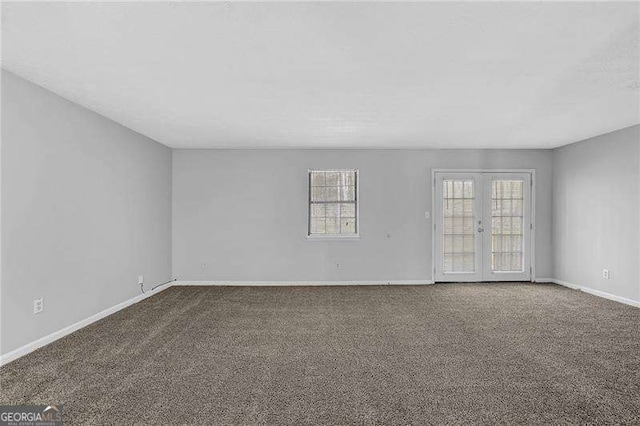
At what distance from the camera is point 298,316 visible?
13.7 feet

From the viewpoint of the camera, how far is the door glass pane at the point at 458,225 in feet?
20.0

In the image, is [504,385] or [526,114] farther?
[526,114]

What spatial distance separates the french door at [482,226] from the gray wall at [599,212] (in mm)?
542

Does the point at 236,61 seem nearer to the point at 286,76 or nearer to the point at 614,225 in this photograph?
the point at 286,76

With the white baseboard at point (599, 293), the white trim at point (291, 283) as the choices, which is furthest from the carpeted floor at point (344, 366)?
the white trim at point (291, 283)

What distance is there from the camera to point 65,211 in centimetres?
347

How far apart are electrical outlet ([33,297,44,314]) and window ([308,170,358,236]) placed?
12.9 ft

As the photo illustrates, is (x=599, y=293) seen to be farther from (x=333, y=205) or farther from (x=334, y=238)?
(x=333, y=205)

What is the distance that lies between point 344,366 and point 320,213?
3.61 metres

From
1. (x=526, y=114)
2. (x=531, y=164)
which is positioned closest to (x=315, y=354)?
(x=526, y=114)

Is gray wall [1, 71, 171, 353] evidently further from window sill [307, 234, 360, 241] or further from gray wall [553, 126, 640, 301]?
gray wall [553, 126, 640, 301]

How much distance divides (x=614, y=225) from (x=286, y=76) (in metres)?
5.27

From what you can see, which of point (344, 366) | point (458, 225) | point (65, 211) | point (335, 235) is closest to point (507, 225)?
point (458, 225)

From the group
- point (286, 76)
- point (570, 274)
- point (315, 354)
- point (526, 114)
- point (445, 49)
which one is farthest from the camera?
point (570, 274)
